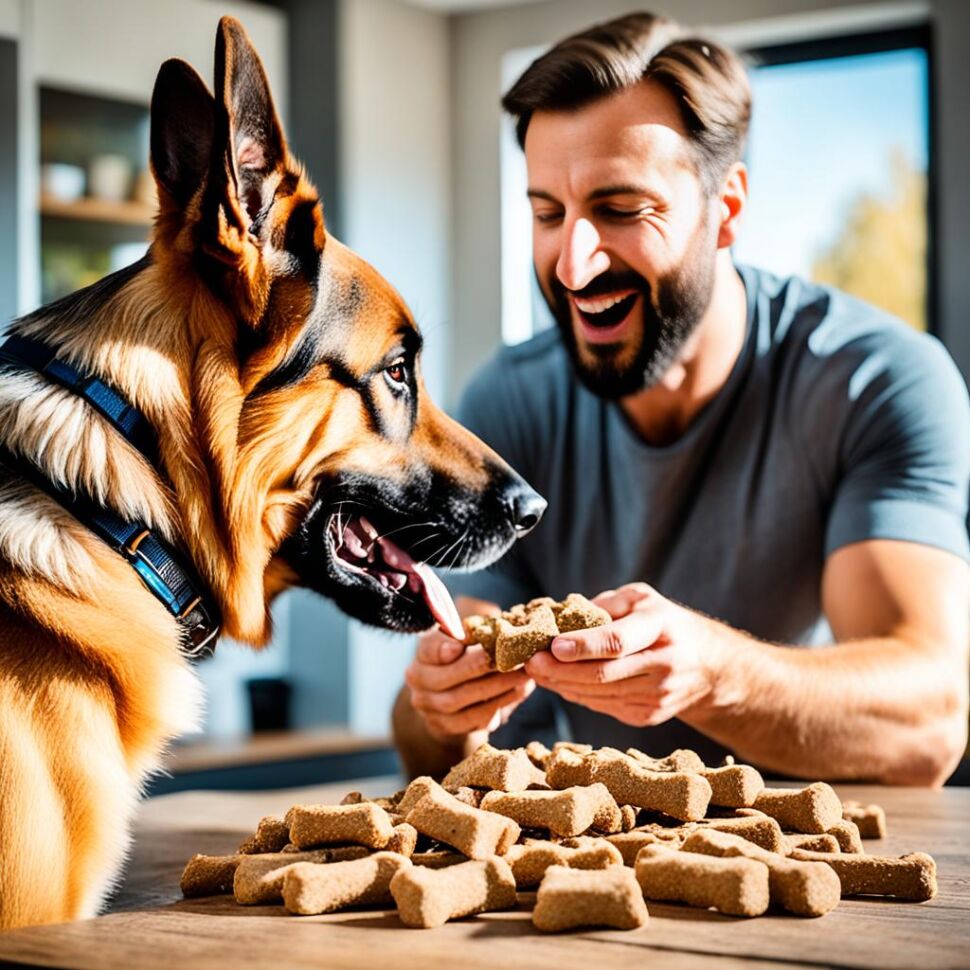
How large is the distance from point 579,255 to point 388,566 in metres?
0.64

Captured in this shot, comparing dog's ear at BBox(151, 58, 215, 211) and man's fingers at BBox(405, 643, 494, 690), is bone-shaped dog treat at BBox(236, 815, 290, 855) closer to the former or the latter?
man's fingers at BBox(405, 643, 494, 690)

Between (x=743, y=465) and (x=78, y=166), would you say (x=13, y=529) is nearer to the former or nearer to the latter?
(x=743, y=465)

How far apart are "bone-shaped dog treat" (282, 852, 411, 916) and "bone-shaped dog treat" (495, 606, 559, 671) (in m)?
0.34

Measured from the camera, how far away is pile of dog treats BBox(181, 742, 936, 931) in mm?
978

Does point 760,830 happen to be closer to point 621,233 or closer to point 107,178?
point 621,233

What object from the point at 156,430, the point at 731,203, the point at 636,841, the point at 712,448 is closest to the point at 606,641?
the point at 636,841

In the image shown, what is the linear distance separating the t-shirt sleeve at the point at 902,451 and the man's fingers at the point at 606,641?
0.65m

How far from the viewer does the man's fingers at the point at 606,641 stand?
1.31 metres

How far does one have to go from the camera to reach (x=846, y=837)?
3.95 ft

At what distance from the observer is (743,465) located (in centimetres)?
209

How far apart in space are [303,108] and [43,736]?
3778mm

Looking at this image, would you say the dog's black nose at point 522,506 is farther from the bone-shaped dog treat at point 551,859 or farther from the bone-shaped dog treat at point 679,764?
the bone-shaped dog treat at point 551,859

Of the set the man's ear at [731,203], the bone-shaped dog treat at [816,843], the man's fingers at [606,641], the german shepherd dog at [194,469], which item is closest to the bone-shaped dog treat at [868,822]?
the bone-shaped dog treat at [816,843]

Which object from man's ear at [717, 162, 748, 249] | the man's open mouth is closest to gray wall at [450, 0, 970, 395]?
man's ear at [717, 162, 748, 249]
